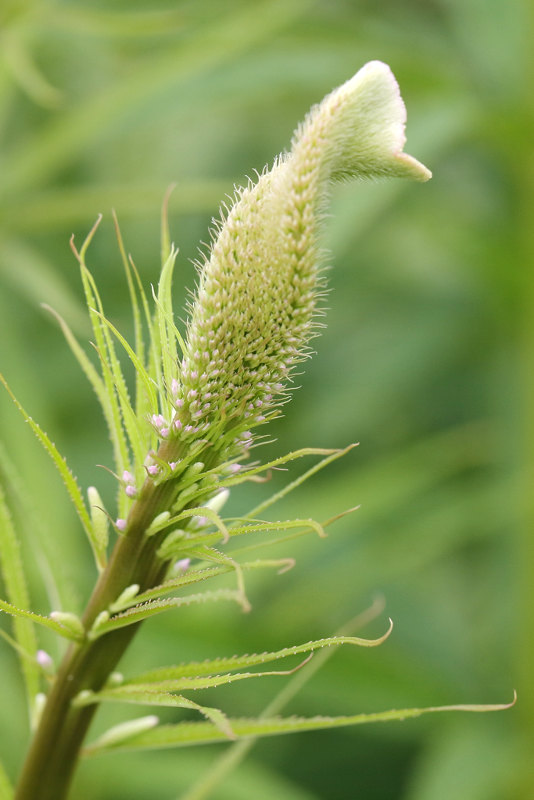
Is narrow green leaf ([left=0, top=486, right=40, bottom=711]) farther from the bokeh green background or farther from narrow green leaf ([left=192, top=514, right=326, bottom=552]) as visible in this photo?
the bokeh green background

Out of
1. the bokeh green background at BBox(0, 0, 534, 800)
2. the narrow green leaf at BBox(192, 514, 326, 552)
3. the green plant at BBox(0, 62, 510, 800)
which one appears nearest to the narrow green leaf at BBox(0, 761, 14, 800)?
the green plant at BBox(0, 62, 510, 800)

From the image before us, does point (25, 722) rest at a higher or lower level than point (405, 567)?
higher

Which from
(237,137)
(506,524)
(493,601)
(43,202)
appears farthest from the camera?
(237,137)

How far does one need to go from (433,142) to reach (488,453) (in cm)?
65

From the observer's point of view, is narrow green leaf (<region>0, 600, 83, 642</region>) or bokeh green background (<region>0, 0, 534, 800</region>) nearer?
narrow green leaf (<region>0, 600, 83, 642</region>)

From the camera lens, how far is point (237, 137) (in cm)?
261

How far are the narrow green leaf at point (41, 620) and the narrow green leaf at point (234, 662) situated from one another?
0.06 meters

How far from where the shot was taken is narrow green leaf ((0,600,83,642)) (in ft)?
1.69

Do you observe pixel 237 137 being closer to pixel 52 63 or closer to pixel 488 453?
pixel 52 63

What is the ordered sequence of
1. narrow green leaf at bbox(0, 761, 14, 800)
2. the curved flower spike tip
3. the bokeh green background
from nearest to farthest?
the curved flower spike tip
narrow green leaf at bbox(0, 761, 14, 800)
the bokeh green background

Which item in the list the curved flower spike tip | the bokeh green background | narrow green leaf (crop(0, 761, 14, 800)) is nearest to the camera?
the curved flower spike tip

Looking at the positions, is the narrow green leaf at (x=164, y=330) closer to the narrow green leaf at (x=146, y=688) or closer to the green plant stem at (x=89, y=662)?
the green plant stem at (x=89, y=662)

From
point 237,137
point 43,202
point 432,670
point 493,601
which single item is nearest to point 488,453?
point 493,601

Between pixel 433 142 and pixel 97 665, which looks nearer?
pixel 97 665
